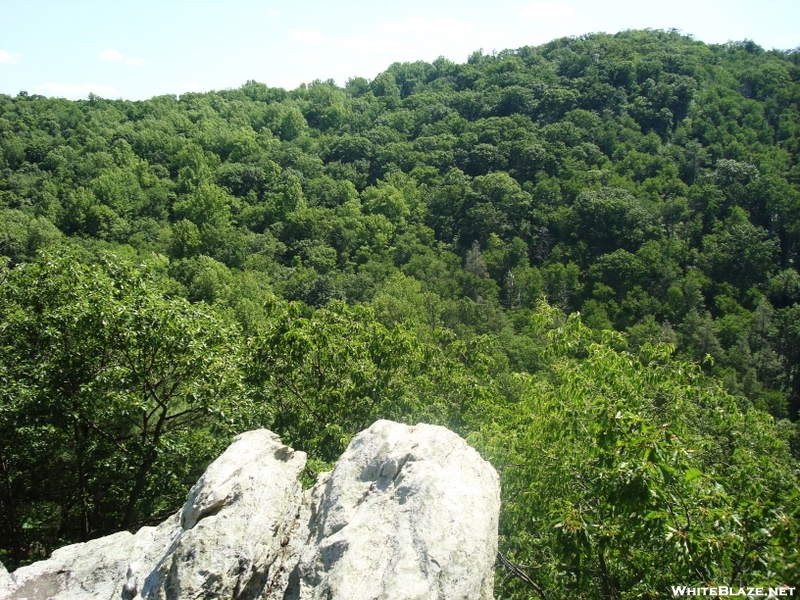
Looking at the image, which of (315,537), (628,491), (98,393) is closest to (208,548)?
(315,537)

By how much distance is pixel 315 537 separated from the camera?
7484mm

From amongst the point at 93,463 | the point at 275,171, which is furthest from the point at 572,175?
the point at 93,463

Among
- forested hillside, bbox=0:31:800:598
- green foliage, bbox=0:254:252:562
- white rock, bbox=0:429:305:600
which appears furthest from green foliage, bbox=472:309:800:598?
green foliage, bbox=0:254:252:562

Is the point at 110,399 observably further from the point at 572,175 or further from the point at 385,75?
the point at 385,75

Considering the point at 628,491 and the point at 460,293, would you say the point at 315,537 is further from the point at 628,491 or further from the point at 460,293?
the point at 460,293

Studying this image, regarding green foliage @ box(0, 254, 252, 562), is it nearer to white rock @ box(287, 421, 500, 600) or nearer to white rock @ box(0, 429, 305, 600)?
white rock @ box(0, 429, 305, 600)

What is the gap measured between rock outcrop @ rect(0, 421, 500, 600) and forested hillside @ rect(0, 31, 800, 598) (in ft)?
4.83

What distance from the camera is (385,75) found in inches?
6093

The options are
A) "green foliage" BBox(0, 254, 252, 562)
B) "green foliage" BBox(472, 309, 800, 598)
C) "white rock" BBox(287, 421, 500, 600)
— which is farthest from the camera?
"green foliage" BBox(0, 254, 252, 562)

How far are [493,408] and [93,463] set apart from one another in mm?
10474

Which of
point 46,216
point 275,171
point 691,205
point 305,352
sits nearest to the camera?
point 305,352

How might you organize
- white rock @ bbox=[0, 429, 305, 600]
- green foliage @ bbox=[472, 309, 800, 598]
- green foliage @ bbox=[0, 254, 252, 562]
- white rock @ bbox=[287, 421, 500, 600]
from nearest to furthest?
white rock @ bbox=[287, 421, 500, 600] → green foliage @ bbox=[472, 309, 800, 598] → white rock @ bbox=[0, 429, 305, 600] → green foliage @ bbox=[0, 254, 252, 562]

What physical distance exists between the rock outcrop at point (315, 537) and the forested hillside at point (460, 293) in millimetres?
1472

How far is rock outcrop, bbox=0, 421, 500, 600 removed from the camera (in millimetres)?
6141
